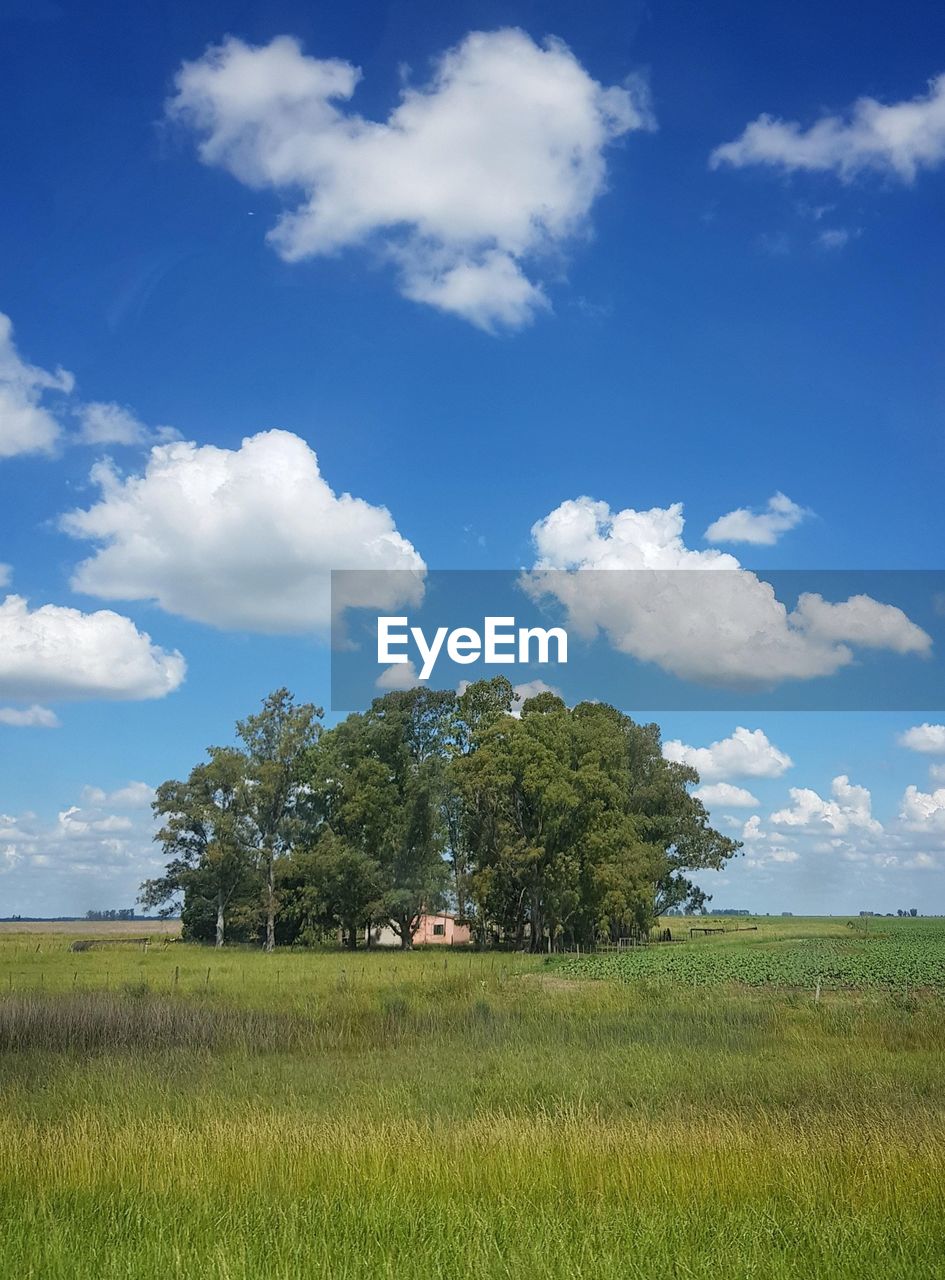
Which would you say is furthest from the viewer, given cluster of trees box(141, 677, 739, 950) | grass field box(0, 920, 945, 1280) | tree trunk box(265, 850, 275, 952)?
tree trunk box(265, 850, 275, 952)

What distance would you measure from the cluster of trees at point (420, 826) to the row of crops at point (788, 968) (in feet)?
32.4

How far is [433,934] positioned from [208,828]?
874 inches

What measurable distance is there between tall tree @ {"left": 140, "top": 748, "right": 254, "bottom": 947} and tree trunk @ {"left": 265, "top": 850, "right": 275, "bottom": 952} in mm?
1972

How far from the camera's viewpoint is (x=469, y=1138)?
11734mm

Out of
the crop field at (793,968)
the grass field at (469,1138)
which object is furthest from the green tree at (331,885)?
the grass field at (469,1138)

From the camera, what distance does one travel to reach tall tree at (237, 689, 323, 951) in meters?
70.2

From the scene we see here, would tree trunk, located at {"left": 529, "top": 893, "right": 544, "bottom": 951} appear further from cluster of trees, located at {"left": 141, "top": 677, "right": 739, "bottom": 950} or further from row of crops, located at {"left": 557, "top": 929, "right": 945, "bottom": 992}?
row of crops, located at {"left": 557, "top": 929, "right": 945, "bottom": 992}

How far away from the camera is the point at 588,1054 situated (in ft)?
67.4

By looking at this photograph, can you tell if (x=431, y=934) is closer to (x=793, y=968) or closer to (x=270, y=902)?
(x=270, y=902)

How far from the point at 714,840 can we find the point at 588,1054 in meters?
61.5

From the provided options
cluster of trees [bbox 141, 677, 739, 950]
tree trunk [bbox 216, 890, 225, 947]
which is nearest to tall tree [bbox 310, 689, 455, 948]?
cluster of trees [bbox 141, 677, 739, 950]

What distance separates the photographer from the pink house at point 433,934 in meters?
76.8

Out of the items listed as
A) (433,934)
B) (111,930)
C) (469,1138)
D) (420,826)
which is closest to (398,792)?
(420,826)

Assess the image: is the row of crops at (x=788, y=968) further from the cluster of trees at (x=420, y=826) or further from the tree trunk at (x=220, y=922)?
the tree trunk at (x=220, y=922)
